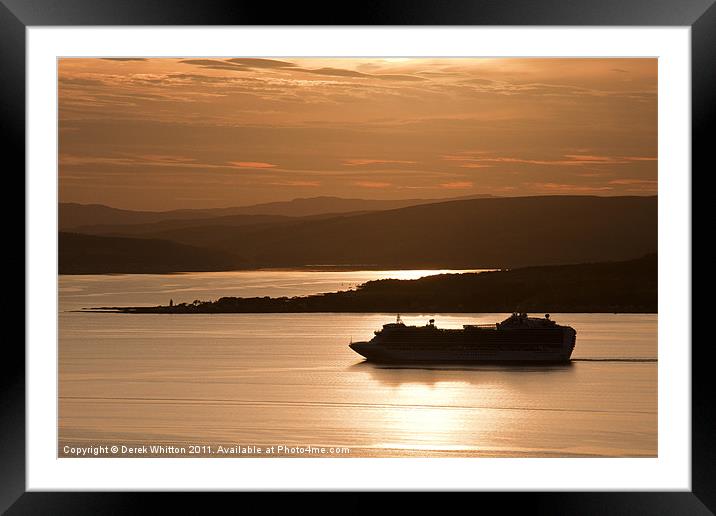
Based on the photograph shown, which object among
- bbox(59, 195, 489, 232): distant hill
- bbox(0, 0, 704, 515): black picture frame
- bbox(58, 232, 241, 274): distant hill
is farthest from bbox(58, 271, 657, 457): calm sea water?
bbox(0, 0, 704, 515): black picture frame

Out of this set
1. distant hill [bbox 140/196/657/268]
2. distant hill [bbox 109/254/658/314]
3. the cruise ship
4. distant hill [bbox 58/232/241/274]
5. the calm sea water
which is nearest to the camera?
the calm sea water

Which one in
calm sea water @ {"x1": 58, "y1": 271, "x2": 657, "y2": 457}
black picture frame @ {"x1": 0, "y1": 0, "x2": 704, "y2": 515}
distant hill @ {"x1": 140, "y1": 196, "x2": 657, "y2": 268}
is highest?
distant hill @ {"x1": 140, "y1": 196, "x2": 657, "y2": 268}

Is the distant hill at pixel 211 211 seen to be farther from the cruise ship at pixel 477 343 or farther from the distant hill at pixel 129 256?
the cruise ship at pixel 477 343

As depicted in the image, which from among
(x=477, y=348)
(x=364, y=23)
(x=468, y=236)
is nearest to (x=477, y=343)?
(x=477, y=348)

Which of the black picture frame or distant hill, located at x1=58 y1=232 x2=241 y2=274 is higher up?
distant hill, located at x1=58 y1=232 x2=241 y2=274

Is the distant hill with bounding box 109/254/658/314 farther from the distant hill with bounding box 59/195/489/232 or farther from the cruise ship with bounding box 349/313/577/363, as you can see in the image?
the distant hill with bounding box 59/195/489/232

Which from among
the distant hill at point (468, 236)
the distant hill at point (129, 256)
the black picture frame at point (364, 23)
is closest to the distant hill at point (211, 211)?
the distant hill at point (468, 236)
